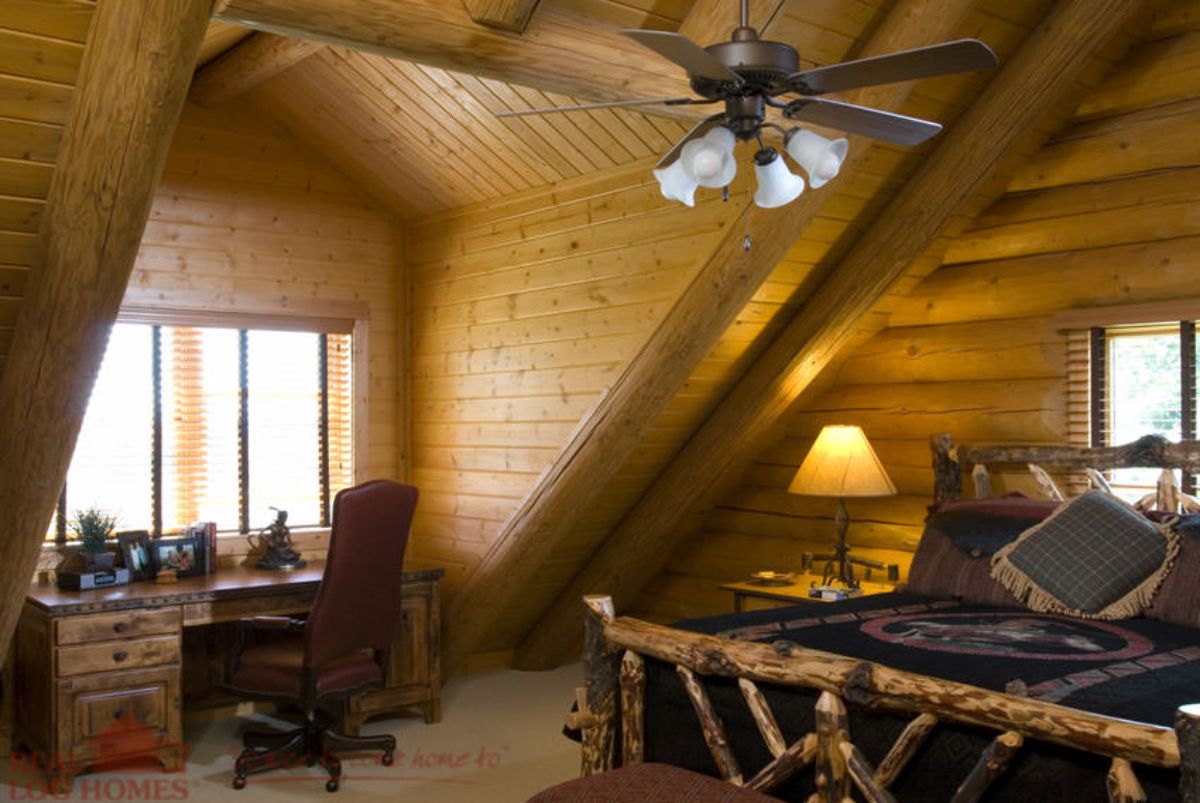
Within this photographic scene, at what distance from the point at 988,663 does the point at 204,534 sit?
3.36 meters

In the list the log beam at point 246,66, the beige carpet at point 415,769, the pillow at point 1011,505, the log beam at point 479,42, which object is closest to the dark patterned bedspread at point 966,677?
the pillow at point 1011,505

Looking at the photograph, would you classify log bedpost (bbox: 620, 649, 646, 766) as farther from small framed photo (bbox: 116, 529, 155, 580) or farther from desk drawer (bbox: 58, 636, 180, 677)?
small framed photo (bbox: 116, 529, 155, 580)

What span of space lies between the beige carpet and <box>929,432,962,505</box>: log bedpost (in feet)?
6.05

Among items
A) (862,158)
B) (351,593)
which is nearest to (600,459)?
(351,593)

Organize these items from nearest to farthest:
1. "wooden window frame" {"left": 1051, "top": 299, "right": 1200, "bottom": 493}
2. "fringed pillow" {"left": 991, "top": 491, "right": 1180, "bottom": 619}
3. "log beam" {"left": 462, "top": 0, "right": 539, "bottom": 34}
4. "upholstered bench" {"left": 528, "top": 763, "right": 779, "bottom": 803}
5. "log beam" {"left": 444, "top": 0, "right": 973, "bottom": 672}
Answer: "upholstered bench" {"left": 528, "top": 763, "right": 779, "bottom": 803} < "log beam" {"left": 462, "top": 0, "right": 539, "bottom": 34} < "fringed pillow" {"left": 991, "top": 491, "right": 1180, "bottom": 619} < "log beam" {"left": 444, "top": 0, "right": 973, "bottom": 672} < "wooden window frame" {"left": 1051, "top": 299, "right": 1200, "bottom": 493}

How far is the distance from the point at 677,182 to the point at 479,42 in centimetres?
77

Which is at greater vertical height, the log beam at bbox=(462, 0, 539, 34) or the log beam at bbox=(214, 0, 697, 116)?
the log beam at bbox=(462, 0, 539, 34)

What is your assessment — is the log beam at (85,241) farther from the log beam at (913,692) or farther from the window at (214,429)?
the log beam at (913,692)

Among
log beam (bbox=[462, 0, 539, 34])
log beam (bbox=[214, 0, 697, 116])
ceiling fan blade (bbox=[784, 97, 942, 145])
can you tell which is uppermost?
log beam (bbox=[462, 0, 539, 34])

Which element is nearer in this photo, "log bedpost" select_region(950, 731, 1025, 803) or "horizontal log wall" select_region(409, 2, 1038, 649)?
"log bedpost" select_region(950, 731, 1025, 803)

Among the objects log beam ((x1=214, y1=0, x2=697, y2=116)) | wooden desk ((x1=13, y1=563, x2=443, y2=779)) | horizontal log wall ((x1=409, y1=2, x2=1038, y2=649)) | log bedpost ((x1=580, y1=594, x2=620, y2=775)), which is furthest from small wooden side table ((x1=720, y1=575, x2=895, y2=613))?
log beam ((x1=214, y1=0, x2=697, y2=116))

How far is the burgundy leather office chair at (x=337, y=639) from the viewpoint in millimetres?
4273

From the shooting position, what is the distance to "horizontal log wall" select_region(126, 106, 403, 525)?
17.3 ft

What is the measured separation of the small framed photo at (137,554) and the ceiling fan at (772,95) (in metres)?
2.98
